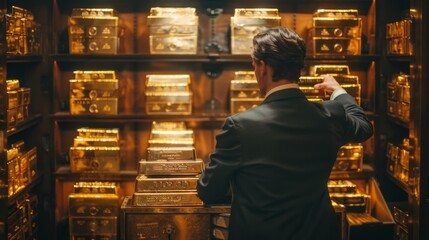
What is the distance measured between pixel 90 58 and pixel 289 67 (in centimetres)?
228

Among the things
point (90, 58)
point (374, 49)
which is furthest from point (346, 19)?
point (90, 58)

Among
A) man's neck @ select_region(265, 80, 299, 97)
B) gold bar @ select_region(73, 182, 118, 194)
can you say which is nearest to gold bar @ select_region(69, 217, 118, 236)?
gold bar @ select_region(73, 182, 118, 194)

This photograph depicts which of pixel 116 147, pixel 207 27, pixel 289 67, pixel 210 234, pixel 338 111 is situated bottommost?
pixel 210 234

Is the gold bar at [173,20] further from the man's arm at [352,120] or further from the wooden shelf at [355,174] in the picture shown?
the man's arm at [352,120]

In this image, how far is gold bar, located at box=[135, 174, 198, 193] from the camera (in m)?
3.40

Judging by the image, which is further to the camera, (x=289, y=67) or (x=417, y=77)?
(x=417, y=77)

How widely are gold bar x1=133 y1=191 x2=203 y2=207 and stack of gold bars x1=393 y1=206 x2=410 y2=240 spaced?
1.34 meters

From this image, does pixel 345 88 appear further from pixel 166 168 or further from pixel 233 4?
pixel 166 168

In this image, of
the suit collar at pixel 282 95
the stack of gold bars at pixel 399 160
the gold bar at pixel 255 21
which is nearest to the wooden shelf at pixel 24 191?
the gold bar at pixel 255 21

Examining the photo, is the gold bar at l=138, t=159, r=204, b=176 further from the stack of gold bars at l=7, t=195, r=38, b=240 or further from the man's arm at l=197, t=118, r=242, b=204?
the man's arm at l=197, t=118, r=242, b=204

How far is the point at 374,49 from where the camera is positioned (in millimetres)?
4223

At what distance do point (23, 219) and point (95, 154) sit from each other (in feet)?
2.07

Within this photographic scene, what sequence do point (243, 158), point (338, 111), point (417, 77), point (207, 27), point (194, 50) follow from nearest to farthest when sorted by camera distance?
point (243, 158)
point (338, 111)
point (417, 77)
point (194, 50)
point (207, 27)

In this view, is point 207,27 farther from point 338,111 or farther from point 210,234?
point 338,111
